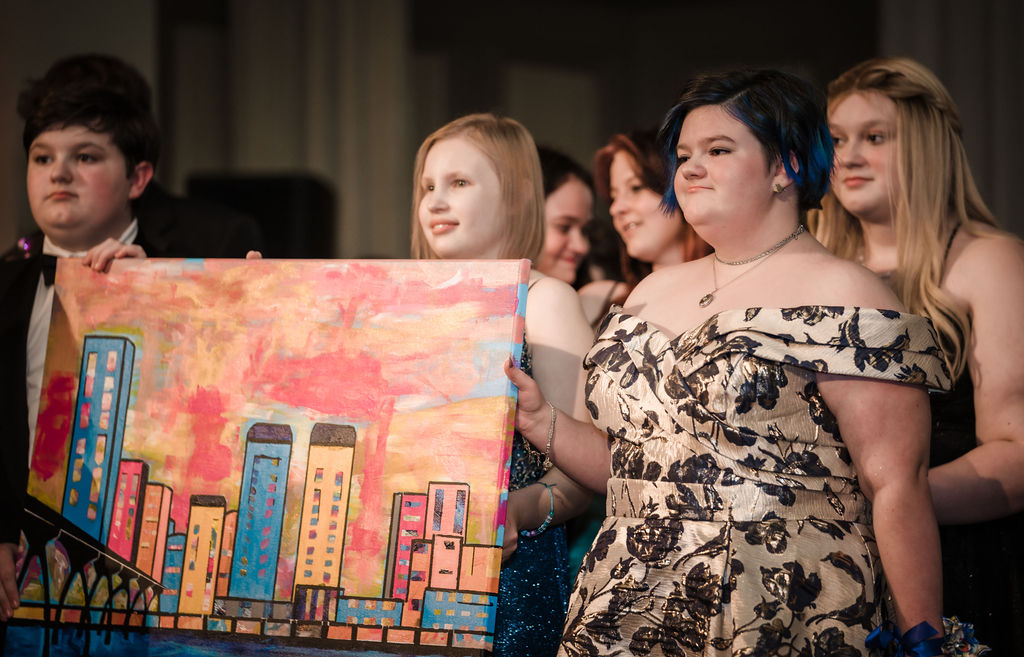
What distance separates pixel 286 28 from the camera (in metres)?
5.78

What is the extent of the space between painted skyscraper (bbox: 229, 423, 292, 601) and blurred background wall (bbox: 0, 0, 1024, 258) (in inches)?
58.5

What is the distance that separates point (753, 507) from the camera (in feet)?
5.02

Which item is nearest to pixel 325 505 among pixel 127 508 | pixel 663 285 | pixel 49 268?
pixel 127 508

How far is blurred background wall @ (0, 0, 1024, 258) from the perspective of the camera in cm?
431

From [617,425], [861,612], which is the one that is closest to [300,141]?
[617,425]

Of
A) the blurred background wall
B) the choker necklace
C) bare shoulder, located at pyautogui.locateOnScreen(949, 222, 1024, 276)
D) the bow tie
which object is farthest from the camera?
the blurred background wall

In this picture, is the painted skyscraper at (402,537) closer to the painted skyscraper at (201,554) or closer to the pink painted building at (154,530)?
the painted skyscraper at (201,554)

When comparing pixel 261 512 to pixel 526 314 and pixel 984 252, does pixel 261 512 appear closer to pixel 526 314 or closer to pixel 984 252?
pixel 526 314

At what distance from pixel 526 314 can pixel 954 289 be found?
2.86 feet

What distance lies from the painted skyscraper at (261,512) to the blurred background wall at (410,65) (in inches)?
58.5

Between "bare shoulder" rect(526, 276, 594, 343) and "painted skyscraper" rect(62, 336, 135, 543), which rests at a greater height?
"bare shoulder" rect(526, 276, 594, 343)

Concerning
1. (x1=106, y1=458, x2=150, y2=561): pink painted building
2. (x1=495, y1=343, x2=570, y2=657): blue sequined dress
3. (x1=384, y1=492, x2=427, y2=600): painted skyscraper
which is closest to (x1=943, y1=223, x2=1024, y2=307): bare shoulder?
(x1=495, y1=343, x2=570, y2=657): blue sequined dress

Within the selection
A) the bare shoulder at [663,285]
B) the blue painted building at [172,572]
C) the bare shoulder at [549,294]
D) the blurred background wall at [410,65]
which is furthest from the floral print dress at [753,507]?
the blurred background wall at [410,65]

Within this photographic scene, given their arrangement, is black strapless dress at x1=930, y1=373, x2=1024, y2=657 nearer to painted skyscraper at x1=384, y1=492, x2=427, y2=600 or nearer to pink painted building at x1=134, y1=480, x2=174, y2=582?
painted skyscraper at x1=384, y1=492, x2=427, y2=600
